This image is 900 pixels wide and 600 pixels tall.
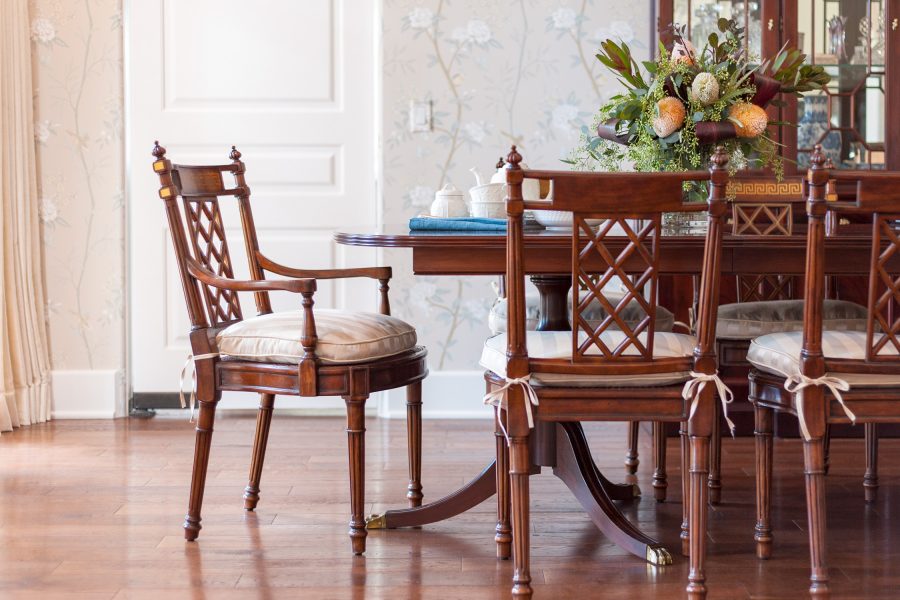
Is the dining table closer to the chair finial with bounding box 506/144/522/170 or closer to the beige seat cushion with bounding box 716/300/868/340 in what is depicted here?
the chair finial with bounding box 506/144/522/170

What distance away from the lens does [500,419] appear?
210 cm

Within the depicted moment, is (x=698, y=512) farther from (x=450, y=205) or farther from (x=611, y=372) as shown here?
(x=450, y=205)

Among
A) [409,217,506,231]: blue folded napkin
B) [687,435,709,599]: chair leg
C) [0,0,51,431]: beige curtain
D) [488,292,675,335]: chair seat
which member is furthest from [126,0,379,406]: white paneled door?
[687,435,709,599]: chair leg

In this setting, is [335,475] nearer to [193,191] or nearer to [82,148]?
[193,191]

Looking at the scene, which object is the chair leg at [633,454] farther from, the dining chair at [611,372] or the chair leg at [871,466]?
the dining chair at [611,372]

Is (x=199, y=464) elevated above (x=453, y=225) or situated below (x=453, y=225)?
below

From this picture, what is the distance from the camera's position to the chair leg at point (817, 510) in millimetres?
2027

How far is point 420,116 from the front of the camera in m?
3.95

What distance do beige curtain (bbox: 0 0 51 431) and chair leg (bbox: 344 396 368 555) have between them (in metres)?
1.93

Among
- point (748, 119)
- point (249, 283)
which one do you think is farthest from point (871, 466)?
point (249, 283)

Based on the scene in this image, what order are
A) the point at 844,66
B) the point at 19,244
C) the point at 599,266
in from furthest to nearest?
1. the point at 19,244
2. the point at 844,66
3. the point at 599,266

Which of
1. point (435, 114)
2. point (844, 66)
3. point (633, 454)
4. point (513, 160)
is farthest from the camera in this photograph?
point (435, 114)

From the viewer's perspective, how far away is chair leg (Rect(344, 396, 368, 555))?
2.32 meters

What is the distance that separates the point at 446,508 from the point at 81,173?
223cm
